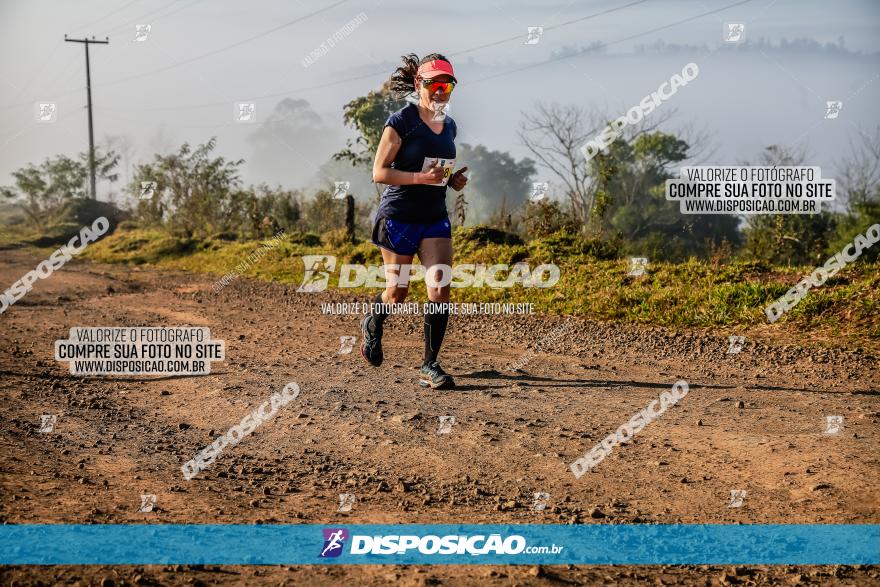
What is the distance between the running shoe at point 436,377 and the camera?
6.05 m

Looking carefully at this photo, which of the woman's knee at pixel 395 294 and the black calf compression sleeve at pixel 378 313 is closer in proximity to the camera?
the woman's knee at pixel 395 294

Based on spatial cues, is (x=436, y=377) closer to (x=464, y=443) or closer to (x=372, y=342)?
(x=372, y=342)

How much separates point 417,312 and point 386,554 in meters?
6.92

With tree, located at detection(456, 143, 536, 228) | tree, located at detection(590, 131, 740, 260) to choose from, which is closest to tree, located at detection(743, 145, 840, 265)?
tree, located at detection(590, 131, 740, 260)

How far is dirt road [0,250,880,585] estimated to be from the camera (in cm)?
353

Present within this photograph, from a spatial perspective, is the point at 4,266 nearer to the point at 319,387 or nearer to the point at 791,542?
the point at 319,387

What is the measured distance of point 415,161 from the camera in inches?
242

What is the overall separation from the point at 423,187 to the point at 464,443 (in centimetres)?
228

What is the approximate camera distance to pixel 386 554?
320cm

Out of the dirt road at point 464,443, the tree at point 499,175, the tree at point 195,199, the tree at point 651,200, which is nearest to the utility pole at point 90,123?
the tree at point 195,199

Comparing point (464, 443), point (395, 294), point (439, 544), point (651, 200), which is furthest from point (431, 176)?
point (651, 200)

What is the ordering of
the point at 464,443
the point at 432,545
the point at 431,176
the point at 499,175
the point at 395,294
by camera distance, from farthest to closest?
the point at 499,175 < the point at 395,294 < the point at 431,176 < the point at 464,443 < the point at 432,545

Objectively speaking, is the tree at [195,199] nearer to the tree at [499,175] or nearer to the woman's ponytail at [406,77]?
the woman's ponytail at [406,77]

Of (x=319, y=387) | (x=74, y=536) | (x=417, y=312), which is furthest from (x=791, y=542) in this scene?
(x=417, y=312)
